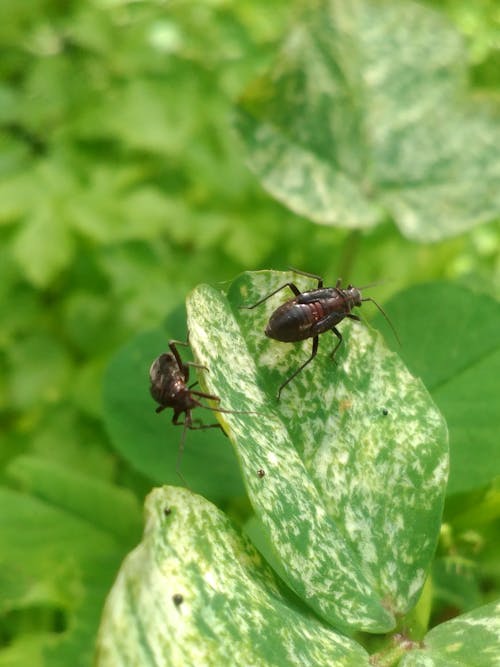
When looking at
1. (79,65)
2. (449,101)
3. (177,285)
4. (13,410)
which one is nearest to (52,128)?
(79,65)

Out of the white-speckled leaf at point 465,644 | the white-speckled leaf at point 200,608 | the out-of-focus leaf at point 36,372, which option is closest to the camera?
the white-speckled leaf at point 200,608

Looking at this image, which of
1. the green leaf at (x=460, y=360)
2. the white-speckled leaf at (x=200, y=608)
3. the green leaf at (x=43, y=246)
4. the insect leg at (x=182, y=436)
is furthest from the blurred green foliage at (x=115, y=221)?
the white-speckled leaf at (x=200, y=608)

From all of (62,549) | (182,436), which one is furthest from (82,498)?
(182,436)

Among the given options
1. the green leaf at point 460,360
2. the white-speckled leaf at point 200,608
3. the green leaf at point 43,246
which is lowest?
the white-speckled leaf at point 200,608

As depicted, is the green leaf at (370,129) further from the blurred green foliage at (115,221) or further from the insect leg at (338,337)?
the insect leg at (338,337)

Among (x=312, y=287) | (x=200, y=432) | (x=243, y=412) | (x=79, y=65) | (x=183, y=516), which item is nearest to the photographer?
(x=183, y=516)

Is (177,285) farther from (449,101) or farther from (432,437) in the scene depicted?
(432,437)

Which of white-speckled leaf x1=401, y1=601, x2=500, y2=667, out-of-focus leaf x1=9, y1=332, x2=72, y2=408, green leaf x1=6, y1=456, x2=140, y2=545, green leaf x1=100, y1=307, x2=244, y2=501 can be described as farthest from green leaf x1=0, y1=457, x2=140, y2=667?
white-speckled leaf x1=401, y1=601, x2=500, y2=667
